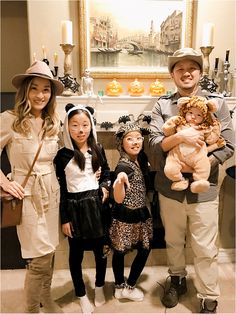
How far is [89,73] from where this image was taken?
2098 mm

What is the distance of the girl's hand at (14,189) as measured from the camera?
1435 millimetres

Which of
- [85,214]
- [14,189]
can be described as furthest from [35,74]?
[85,214]

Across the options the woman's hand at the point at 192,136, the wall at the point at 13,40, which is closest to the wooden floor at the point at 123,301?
the woman's hand at the point at 192,136

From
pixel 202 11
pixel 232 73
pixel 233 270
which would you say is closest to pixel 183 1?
pixel 202 11

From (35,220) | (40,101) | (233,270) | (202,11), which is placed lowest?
(233,270)

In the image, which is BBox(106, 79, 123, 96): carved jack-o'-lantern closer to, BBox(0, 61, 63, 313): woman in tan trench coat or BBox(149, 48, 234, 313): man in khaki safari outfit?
BBox(149, 48, 234, 313): man in khaki safari outfit

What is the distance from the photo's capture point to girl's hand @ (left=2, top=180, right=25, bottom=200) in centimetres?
143

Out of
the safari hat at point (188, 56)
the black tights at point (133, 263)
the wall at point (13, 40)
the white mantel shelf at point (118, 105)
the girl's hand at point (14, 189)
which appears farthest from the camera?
the wall at point (13, 40)

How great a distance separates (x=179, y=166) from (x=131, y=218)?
1.36 feet

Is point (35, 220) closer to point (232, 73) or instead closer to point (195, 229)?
point (195, 229)

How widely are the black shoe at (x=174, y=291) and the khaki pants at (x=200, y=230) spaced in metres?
0.18

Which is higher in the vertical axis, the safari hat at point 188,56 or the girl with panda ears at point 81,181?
the safari hat at point 188,56

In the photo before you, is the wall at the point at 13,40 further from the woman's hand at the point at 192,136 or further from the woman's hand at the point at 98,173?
the woman's hand at the point at 192,136

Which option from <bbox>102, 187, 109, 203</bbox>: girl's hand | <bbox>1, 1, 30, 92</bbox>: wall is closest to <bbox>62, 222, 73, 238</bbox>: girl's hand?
<bbox>102, 187, 109, 203</bbox>: girl's hand
